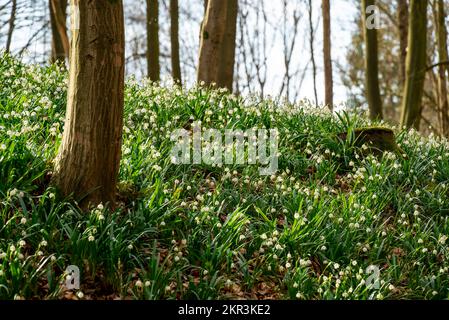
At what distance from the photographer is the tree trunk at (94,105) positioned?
554 centimetres

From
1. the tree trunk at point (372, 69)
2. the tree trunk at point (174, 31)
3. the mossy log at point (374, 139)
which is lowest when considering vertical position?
the mossy log at point (374, 139)

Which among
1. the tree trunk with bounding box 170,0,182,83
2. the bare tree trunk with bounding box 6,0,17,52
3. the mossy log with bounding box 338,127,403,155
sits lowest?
the mossy log with bounding box 338,127,403,155

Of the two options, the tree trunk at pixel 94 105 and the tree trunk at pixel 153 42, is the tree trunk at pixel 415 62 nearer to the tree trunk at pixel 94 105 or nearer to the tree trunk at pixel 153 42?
the tree trunk at pixel 153 42

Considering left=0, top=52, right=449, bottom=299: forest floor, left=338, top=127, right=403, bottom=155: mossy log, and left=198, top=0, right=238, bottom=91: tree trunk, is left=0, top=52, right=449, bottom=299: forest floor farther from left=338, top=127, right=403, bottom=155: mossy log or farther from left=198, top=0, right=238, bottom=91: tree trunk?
left=198, top=0, right=238, bottom=91: tree trunk

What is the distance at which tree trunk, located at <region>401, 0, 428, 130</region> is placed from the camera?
40.5ft

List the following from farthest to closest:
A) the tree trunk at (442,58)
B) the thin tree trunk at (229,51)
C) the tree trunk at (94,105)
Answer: the tree trunk at (442,58)
the thin tree trunk at (229,51)
the tree trunk at (94,105)

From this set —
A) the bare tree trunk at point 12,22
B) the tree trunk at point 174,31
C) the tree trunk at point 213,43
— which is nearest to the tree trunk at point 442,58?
the tree trunk at point 174,31

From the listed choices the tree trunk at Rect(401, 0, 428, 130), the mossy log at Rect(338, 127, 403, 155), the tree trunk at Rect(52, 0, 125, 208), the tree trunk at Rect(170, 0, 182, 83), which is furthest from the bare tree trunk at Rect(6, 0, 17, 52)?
the tree trunk at Rect(52, 0, 125, 208)

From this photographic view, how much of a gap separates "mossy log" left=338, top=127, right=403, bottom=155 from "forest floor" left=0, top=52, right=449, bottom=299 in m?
0.04

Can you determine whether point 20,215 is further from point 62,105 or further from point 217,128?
point 217,128

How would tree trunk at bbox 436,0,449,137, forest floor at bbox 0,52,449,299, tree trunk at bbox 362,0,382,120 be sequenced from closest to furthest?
forest floor at bbox 0,52,449,299, tree trunk at bbox 362,0,382,120, tree trunk at bbox 436,0,449,137

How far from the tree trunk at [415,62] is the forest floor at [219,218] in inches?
155
